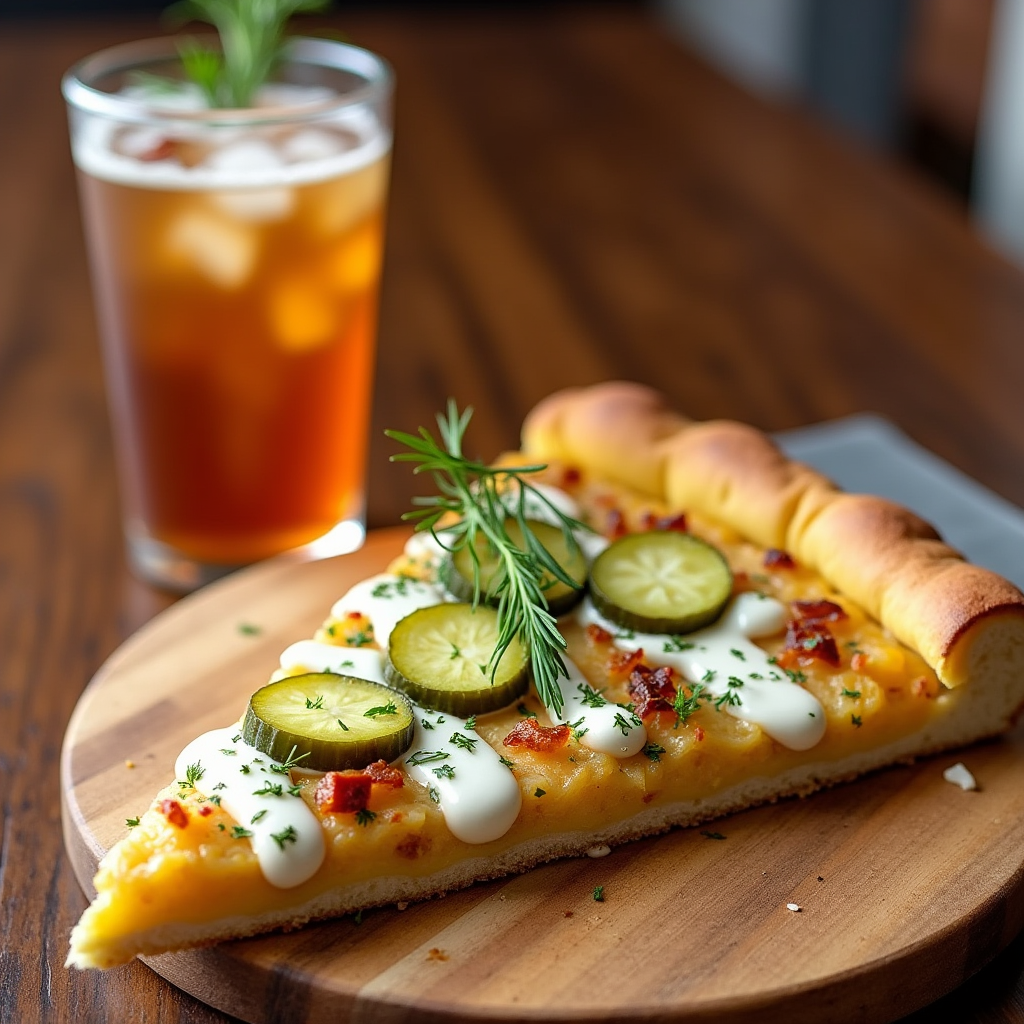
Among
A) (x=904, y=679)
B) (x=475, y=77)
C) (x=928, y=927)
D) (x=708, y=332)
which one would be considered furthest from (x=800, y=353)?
(x=475, y=77)

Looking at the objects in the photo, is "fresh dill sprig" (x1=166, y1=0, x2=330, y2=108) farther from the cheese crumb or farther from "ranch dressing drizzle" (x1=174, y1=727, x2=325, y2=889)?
the cheese crumb

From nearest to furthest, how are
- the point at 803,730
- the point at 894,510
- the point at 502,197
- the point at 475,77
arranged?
the point at 803,730 → the point at 894,510 → the point at 502,197 → the point at 475,77

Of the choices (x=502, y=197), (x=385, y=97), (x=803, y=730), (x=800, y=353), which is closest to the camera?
(x=803, y=730)

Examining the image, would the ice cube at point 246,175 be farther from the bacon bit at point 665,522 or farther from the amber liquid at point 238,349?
the bacon bit at point 665,522

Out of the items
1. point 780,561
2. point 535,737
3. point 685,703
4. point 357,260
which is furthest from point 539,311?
point 535,737

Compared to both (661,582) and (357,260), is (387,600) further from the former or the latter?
(357,260)

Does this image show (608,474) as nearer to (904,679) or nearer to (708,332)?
(904,679)

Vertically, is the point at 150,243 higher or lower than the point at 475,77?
higher
